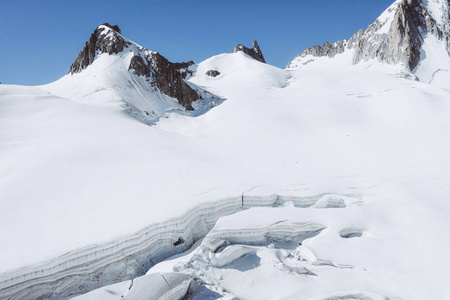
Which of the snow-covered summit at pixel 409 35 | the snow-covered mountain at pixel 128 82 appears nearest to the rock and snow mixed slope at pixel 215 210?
the snow-covered mountain at pixel 128 82

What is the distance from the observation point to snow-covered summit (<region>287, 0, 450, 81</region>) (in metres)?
49.5

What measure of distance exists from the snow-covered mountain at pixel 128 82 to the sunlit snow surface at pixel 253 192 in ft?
17.8

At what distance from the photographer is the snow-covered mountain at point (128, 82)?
78.1 feet

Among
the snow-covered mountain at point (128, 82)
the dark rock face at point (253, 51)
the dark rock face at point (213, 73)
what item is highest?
the dark rock face at point (253, 51)

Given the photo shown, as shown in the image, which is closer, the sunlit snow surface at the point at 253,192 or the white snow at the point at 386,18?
the sunlit snow surface at the point at 253,192

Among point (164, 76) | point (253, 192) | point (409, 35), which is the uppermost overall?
point (409, 35)

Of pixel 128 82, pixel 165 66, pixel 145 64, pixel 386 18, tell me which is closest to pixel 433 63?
pixel 386 18

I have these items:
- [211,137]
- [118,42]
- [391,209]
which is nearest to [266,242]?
[391,209]

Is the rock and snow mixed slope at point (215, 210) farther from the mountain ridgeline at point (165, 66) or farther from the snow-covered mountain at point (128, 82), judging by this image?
the mountain ridgeline at point (165, 66)

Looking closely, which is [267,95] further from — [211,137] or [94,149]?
[94,149]

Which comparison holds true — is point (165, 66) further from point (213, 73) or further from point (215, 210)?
point (215, 210)

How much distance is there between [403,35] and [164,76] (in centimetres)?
4815

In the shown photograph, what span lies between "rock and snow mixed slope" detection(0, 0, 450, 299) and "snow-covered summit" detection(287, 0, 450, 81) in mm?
41102

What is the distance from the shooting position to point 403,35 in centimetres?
5069
